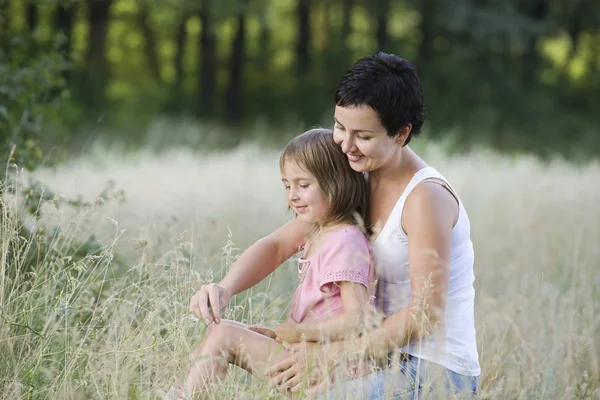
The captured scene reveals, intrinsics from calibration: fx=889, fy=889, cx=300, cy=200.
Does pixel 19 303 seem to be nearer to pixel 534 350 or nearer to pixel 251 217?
pixel 534 350

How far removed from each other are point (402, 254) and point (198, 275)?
757 mm

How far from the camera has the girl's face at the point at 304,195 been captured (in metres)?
3.30

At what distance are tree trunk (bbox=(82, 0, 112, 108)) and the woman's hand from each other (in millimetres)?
20357

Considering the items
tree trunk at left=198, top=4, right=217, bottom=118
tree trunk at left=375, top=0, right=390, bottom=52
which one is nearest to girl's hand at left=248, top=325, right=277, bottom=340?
tree trunk at left=375, top=0, right=390, bottom=52

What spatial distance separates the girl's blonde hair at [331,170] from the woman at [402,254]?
0.06 meters

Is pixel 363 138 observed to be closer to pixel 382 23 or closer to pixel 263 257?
pixel 263 257

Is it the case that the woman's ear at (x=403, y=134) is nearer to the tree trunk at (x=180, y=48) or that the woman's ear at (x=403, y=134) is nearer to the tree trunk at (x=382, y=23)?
the tree trunk at (x=382, y=23)

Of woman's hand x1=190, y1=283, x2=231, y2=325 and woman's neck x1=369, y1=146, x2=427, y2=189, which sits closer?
woman's hand x1=190, y1=283, x2=231, y2=325

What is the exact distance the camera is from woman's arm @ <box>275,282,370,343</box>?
3.06 m

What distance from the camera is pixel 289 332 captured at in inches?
124

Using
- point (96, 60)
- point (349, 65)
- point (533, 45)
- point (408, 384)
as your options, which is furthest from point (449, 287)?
point (533, 45)

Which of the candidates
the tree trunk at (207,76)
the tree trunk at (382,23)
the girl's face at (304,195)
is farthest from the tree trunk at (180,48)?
the girl's face at (304,195)

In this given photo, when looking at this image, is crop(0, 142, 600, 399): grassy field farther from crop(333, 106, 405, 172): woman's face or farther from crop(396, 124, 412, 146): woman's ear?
crop(396, 124, 412, 146): woman's ear

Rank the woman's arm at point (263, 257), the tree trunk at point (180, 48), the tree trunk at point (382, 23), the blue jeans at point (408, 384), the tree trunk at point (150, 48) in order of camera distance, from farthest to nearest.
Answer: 1. the tree trunk at point (150, 48)
2. the tree trunk at point (180, 48)
3. the tree trunk at point (382, 23)
4. the woman's arm at point (263, 257)
5. the blue jeans at point (408, 384)
